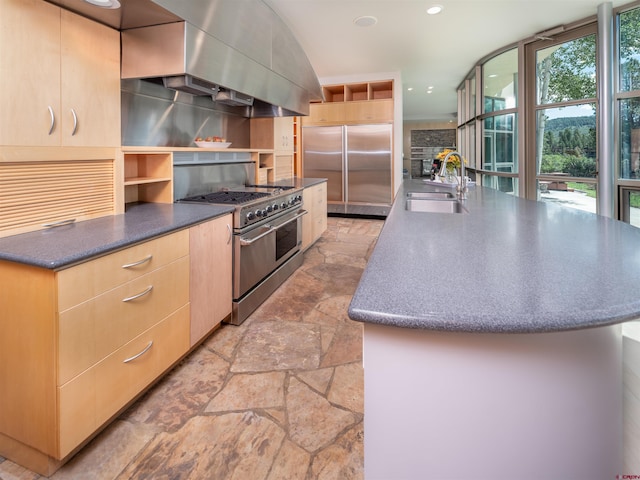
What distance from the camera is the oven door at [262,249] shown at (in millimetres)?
2643

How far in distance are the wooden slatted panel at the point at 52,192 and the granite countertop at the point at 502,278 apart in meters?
1.51

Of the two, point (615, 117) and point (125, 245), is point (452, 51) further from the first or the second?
point (125, 245)

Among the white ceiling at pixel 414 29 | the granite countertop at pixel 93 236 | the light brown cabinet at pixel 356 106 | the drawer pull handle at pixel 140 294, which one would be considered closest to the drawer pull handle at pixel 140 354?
the drawer pull handle at pixel 140 294

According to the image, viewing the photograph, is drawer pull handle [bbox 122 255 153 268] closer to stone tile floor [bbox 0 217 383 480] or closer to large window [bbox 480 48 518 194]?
stone tile floor [bbox 0 217 383 480]

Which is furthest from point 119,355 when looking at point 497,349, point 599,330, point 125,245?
point 599,330

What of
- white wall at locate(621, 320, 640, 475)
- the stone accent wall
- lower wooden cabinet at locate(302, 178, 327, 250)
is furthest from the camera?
the stone accent wall

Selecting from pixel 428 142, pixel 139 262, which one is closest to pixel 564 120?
pixel 139 262

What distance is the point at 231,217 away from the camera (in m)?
2.56

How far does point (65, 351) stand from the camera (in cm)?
134

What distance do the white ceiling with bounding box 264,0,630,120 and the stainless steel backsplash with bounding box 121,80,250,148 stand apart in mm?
1287

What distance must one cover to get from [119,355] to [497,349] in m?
1.46

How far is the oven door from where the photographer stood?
2.64 m

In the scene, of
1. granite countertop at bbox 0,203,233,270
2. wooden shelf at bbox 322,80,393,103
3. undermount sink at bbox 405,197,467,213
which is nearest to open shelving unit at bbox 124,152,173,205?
granite countertop at bbox 0,203,233,270

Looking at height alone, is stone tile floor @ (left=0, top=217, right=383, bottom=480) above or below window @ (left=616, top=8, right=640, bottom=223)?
below
